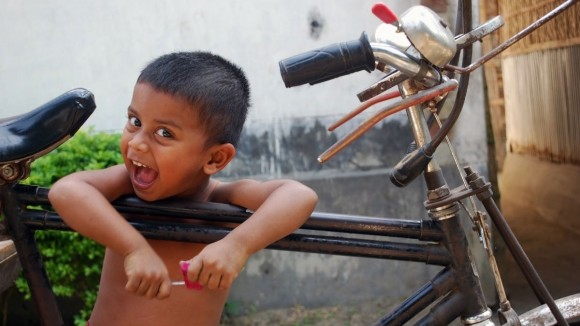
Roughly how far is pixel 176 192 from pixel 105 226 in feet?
0.73

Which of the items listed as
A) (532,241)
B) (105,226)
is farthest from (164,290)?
(532,241)

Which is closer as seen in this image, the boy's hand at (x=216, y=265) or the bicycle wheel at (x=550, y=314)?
the boy's hand at (x=216, y=265)

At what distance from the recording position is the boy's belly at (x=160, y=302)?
1821 millimetres

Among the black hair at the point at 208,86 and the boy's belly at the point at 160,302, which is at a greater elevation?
the black hair at the point at 208,86

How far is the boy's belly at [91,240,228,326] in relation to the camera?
71.7 inches

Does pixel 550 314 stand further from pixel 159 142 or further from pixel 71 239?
pixel 71 239


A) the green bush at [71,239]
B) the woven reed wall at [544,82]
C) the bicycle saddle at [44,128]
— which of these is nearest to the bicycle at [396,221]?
the bicycle saddle at [44,128]

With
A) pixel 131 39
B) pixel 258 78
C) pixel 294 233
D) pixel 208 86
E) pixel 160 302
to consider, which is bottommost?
pixel 160 302

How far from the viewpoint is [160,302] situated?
71.7 inches

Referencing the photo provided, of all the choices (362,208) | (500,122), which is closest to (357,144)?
(362,208)

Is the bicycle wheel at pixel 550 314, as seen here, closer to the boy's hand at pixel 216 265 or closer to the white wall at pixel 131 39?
the boy's hand at pixel 216 265

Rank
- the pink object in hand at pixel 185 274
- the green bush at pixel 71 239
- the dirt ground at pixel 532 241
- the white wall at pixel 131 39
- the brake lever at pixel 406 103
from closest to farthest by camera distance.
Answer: the pink object in hand at pixel 185 274
the brake lever at pixel 406 103
the green bush at pixel 71 239
the white wall at pixel 131 39
the dirt ground at pixel 532 241

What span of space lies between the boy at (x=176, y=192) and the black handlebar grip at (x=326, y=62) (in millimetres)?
287

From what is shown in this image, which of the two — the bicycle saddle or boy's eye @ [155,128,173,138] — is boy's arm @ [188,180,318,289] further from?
the bicycle saddle
